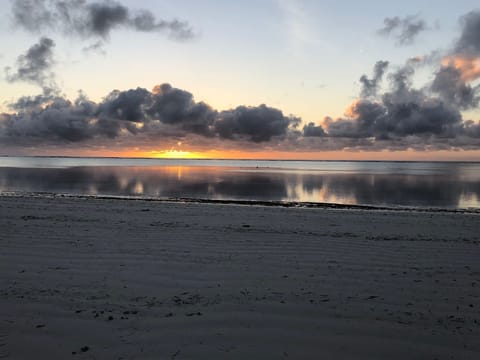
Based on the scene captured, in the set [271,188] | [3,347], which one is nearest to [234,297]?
[3,347]

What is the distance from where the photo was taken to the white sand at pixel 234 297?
400cm

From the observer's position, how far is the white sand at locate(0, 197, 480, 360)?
4.00 metres

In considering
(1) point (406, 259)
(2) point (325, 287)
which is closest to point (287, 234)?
(1) point (406, 259)

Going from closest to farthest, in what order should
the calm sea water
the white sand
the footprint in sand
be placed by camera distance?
the footprint in sand → the white sand → the calm sea water

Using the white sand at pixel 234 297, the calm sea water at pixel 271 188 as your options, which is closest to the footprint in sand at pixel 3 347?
the white sand at pixel 234 297

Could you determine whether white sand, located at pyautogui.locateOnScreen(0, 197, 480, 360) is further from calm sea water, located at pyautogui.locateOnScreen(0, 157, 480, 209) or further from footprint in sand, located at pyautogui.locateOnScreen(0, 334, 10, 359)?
calm sea water, located at pyautogui.locateOnScreen(0, 157, 480, 209)

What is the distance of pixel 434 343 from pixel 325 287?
1969 millimetres

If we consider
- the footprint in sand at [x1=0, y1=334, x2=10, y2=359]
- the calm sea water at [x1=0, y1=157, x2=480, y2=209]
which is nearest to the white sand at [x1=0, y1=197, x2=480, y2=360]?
the footprint in sand at [x1=0, y1=334, x2=10, y2=359]

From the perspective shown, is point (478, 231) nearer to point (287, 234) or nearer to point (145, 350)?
point (287, 234)

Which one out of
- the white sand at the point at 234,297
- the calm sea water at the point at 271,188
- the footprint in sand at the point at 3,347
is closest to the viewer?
the footprint in sand at the point at 3,347

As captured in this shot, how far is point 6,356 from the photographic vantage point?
3.71m

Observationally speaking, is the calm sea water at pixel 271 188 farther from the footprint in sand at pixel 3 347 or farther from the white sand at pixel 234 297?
the footprint in sand at pixel 3 347

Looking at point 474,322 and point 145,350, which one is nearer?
point 145,350

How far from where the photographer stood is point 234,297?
17.7 ft
